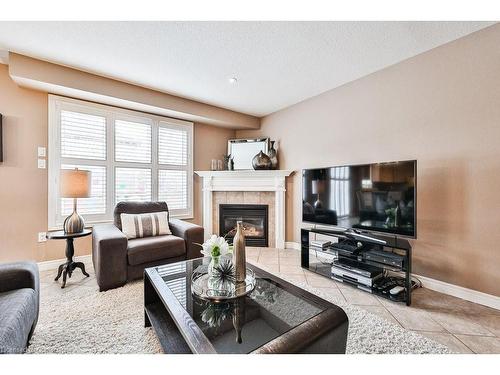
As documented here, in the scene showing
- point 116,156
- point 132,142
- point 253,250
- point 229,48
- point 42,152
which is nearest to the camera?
point 229,48

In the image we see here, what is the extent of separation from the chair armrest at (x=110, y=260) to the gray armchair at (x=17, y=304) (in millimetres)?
624

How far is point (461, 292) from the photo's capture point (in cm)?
204

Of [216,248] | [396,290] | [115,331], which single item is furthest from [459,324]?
[115,331]

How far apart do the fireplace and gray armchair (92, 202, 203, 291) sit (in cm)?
120

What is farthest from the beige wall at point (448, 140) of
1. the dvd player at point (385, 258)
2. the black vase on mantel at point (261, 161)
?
the black vase on mantel at point (261, 161)

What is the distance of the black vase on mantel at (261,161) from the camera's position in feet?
12.8

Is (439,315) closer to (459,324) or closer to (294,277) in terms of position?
(459,324)

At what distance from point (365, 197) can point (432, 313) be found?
43.2 inches

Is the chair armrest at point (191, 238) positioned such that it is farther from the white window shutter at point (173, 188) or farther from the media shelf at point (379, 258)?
the media shelf at point (379, 258)

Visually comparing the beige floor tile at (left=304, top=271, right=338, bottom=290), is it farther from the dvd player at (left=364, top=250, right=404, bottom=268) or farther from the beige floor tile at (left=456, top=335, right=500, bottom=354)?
the beige floor tile at (left=456, top=335, right=500, bottom=354)

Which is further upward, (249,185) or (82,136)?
(82,136)
